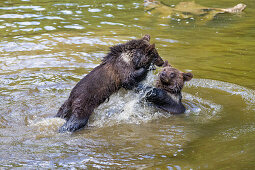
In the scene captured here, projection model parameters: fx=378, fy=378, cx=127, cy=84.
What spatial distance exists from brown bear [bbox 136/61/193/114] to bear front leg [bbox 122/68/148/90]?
23.6 inches

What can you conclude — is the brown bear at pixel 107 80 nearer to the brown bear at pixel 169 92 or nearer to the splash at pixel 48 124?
Result: the splash at pixel 48 124

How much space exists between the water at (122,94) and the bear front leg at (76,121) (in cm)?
14

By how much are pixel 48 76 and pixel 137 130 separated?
3.58 metres

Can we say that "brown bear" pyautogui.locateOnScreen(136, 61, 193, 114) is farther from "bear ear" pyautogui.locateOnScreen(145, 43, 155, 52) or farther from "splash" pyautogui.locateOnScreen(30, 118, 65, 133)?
"splash" pyautogui.locateOnScreen(30, 118, 65, 133)

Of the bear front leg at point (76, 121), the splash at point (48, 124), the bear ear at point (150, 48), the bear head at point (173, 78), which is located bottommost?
the splash at point (48, 124)

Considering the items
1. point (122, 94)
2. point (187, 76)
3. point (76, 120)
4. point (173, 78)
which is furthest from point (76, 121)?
point (187, 76)

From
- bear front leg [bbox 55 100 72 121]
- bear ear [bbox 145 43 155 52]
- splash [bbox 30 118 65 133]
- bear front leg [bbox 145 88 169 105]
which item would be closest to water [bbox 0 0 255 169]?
splash [bbox 30 118 65 133]

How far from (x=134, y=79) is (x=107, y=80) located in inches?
20.7

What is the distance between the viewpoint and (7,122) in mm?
7133

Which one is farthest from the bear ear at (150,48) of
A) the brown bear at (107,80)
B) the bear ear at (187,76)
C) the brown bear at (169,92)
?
the bear ear at (187,76)

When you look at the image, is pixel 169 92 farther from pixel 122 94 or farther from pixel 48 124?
pixel 48 124

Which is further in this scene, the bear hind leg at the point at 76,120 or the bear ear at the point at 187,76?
the bear ear at the point at 187,76

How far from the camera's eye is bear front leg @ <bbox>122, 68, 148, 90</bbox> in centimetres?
711

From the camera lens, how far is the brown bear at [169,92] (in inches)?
310
